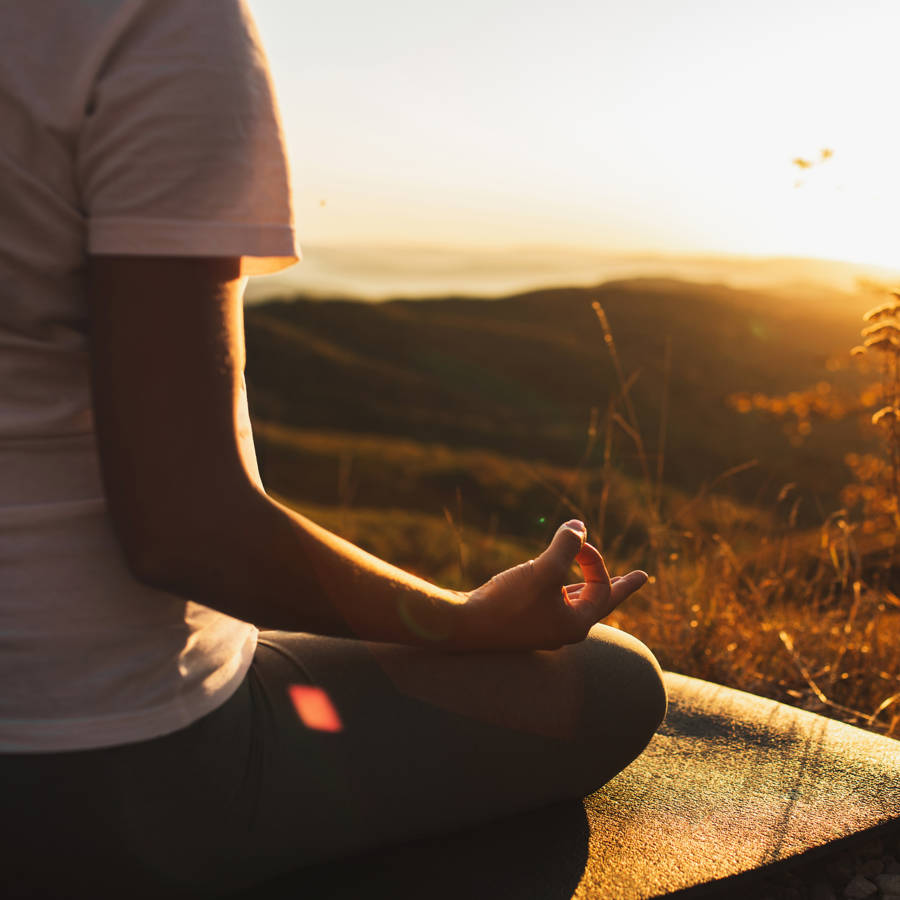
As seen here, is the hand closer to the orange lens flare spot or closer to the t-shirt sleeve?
the orange lens flare spot

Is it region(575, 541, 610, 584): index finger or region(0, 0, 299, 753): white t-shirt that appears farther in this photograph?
region(575, 541, 610, 584): index finger

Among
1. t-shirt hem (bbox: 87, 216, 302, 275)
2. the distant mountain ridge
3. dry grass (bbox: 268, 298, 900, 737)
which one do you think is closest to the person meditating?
t-shirt hem (bbox: 87, 216, 302, 275)

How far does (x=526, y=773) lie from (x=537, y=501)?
21.1 meters

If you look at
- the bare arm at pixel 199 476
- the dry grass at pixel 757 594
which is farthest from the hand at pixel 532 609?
the dry grass at pixel 757 594

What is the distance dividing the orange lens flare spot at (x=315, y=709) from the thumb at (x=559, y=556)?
1.10ft

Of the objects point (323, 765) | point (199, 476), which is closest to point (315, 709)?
point (323, 765)

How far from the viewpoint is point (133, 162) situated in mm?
781

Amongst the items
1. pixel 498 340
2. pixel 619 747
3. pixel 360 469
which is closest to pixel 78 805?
pixel 619 747

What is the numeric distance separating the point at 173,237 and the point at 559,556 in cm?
62

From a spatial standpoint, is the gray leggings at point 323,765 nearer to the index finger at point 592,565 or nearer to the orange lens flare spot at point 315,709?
the orange lens flare spot at point 315,709

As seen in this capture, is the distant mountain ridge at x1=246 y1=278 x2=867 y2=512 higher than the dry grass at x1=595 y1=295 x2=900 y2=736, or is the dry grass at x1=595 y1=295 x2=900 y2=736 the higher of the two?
the dry grass at x1=595 y1=295 x2=900 y2=736

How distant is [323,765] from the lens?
44.2 inches

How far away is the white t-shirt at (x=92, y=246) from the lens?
0.78m

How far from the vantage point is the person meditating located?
0.79 m
